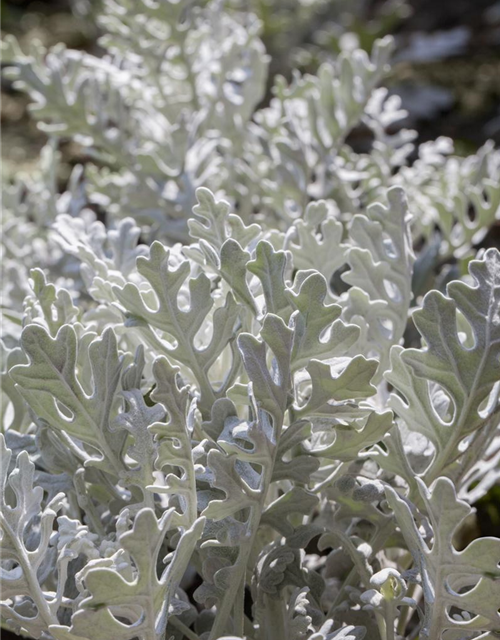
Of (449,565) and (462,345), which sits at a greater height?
(462,345)

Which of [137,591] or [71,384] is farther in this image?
[71,384]

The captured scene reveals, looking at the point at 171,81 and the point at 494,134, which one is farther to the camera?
the point at 494,134

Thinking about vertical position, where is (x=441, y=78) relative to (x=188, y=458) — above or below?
above

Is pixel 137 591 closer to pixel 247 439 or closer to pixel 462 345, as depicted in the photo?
pixel 247 439

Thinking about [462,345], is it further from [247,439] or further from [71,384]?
[71,384]

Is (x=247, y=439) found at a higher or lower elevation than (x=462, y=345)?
lower

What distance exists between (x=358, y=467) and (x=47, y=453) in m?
0.31

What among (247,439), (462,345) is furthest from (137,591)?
(462,345)

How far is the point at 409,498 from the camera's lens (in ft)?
2.55

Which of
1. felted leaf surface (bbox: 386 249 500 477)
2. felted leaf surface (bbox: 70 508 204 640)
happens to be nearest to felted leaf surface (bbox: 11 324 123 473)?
felted leaf surface (bbox: 70 508 204 640)

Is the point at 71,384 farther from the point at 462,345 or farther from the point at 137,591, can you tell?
the point at 462,345

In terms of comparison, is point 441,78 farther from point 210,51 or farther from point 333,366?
point 333,366

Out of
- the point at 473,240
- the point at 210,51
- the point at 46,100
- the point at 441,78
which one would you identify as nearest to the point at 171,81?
the point at 210,51

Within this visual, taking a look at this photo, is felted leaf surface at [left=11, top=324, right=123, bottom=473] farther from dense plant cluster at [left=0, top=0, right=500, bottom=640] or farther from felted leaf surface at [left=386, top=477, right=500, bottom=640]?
felted leaf surface at [left=386, top=477, right=500, bottom=640]
